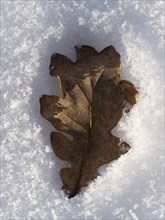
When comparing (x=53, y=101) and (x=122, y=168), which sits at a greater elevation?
(x=53, y=101)

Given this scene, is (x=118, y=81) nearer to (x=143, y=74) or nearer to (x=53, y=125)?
(x=143, y=74)

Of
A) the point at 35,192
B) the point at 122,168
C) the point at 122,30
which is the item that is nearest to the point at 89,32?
the point at 122,30

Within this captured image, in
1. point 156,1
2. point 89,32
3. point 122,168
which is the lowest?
point 122,168
